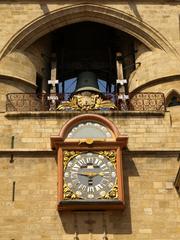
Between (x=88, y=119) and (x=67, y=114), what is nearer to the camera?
(x=88, y=119)

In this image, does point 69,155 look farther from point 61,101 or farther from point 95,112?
point 61,101

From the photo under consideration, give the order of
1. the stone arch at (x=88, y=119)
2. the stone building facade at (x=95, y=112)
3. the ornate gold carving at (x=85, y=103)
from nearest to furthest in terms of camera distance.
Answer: the stone building facade at (x=95, y=112)
the stone arch at (x=88, y=119)
the ornate gold carving at (x=85, y=103)

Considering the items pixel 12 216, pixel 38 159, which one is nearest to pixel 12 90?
pixel 38 159

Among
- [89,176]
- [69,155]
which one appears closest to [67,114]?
[69,155]

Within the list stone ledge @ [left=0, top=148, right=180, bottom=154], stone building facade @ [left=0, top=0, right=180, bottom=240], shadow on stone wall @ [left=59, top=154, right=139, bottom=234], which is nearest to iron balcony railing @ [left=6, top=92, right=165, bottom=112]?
stone building facade @ [left=0, top=0, right=180, bottom=240]

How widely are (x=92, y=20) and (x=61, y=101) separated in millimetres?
3533

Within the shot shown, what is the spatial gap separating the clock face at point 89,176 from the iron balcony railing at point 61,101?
2.15 metres

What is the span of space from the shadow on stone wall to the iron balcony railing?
10.4 feet

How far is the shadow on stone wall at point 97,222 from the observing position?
14422 millimetres

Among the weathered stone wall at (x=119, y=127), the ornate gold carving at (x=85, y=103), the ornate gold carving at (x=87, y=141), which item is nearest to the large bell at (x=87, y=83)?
the ornate gold carving at (x=85, y=103)

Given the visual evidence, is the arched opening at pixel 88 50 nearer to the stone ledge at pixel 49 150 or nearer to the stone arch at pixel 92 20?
the stone arch at pixel 92 20

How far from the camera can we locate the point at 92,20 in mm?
19609

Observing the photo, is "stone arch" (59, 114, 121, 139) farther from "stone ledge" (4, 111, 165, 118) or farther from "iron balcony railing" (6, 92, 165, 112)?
"iron balcony railing" (6, 92, 165, 112)

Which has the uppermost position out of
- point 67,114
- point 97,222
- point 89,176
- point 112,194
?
point 67,114
